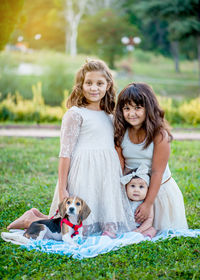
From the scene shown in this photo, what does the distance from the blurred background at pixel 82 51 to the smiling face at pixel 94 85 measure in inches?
38.2

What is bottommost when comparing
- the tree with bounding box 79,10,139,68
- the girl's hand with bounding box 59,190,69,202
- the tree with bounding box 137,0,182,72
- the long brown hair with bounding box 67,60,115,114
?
the girl's hand with bounding box 59,190,69,202

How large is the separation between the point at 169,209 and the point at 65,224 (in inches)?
41.6

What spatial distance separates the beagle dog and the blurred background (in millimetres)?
1819

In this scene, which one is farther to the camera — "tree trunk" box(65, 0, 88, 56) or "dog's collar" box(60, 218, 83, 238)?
"tree trunk" box(65, 0, 88, 56)

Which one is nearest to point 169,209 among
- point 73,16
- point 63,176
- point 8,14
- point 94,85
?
point 63,176

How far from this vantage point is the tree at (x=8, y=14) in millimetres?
9375

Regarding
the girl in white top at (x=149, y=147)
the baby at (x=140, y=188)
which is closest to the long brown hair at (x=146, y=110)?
the girl in white top at (x=149, y=147)

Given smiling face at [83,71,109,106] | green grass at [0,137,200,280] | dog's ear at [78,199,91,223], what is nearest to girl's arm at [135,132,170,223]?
green grass at [0,137,200,280]

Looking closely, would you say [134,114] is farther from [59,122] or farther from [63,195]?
[59,122]

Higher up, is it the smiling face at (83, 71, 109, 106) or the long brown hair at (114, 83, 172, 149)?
the smiling face at (83, 71, 109, 106)

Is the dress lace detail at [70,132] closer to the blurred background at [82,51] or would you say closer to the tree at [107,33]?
the blurred background at [82,51]

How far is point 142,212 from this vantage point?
3.30 m

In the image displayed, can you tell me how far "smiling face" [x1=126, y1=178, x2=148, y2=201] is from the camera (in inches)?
129

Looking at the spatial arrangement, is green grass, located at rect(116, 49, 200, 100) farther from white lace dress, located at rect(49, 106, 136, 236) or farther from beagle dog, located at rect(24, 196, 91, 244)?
beagle dog, located at rect(24, 196, 91, 244)
